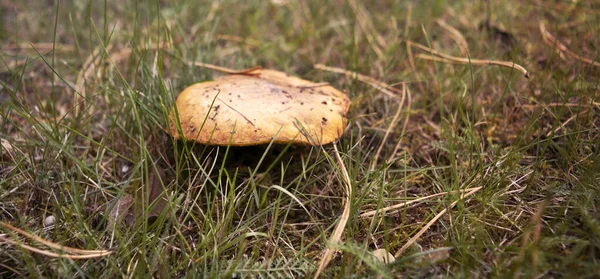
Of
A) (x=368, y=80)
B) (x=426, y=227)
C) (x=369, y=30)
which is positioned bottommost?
(x=426, y=227)

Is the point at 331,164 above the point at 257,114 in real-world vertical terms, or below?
below

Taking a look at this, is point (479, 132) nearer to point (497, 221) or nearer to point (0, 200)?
point (497, 221)

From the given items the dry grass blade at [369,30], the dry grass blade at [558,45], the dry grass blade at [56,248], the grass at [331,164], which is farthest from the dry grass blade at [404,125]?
the dry grass blade at [56,248]

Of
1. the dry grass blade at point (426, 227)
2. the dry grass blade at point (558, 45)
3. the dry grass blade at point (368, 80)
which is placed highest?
the dry grass blade at point (558, 45)

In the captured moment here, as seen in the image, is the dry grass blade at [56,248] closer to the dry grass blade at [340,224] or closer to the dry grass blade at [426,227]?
the dry grass blade at [340,224]

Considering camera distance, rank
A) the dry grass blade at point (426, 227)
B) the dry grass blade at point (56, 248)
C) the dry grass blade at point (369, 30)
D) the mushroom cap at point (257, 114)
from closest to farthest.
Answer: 1. the dry grass blade at point (56, 248)
2. the dry grass blade at point (426, 227)
3. the mushroom cap at point (257, 114)
4. the dry grass blade at point (369, 30)

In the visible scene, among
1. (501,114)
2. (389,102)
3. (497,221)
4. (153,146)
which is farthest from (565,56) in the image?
(153,146)

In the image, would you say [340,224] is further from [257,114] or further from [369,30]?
[369,30]

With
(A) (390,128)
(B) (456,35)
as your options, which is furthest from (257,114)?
(B) (456,35)
